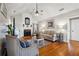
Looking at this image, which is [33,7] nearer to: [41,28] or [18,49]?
[41,28]

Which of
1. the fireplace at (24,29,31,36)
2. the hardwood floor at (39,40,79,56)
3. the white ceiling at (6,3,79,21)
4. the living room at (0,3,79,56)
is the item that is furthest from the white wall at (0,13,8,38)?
the hardwood floor at (39,40,79,56)

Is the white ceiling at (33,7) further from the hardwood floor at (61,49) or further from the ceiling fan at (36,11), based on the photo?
the hardwood floor at (61,49)

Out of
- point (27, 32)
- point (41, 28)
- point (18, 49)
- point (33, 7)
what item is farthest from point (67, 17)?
point (18, 49)

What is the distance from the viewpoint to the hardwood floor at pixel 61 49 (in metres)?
1.98

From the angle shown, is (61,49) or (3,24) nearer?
(61,49)

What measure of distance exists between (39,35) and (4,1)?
1.00m

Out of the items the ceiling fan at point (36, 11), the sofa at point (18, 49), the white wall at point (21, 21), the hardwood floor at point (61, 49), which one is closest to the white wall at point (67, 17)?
the hardwood floor at point (61, 49)

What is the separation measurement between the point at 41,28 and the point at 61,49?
608 millimetres

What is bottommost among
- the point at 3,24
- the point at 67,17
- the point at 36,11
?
the point at 3,24

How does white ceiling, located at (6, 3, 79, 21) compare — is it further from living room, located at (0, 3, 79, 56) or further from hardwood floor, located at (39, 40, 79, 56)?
hardwood floor, located at (39, 40, 79, 56)

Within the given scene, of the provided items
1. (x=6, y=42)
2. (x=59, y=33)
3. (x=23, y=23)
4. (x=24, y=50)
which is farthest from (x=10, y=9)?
(x=59, y=33)

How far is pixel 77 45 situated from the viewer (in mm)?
1955

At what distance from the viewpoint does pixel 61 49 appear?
2035mm

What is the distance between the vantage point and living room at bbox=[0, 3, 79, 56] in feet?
6.51
